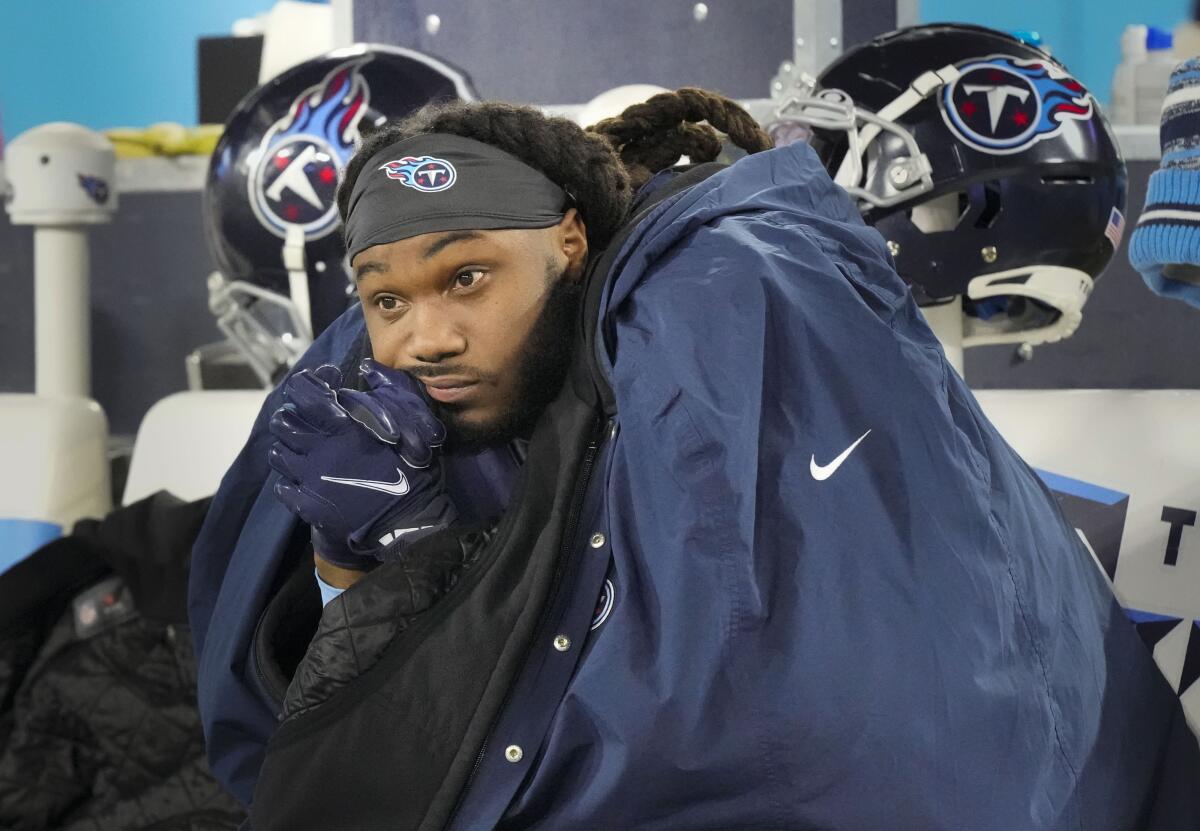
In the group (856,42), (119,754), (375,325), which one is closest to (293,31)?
(856,42)

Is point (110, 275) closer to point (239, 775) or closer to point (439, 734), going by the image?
point (239, 775)

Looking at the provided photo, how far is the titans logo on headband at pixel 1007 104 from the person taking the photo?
1661 mm

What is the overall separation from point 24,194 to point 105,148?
0.54 ft

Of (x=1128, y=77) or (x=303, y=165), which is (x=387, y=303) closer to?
(x=303, y=165)

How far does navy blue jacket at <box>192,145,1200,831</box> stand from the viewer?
36.8 inches

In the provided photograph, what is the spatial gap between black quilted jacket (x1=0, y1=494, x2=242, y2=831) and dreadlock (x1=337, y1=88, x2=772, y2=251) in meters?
0.77

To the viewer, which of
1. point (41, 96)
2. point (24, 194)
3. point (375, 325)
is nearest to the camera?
point (375, 325)

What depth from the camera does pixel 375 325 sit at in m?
1.18

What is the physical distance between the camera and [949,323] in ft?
5.85

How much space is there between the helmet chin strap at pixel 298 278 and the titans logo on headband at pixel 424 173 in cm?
93

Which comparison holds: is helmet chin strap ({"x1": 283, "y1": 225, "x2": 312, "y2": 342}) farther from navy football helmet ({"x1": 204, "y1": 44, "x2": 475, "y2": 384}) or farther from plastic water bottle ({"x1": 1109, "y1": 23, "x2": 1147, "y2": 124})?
plastic water bottle ({"x1": 1109, "y1": 23, "x2": 1147, "y2": 124})

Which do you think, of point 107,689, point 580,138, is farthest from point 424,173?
point 107,689

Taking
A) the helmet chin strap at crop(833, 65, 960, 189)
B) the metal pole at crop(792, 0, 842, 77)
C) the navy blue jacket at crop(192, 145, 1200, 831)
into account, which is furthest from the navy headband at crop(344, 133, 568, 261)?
the metal pole at crop(792, 0, 842, 77)

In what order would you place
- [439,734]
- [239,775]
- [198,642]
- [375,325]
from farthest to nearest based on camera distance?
[198,642] → [239,775] → [375,325] → [439,734]
